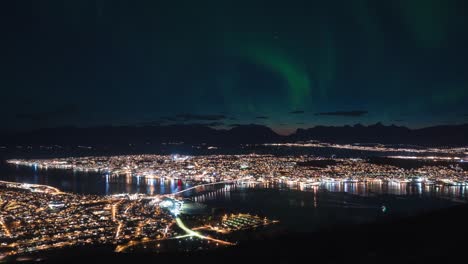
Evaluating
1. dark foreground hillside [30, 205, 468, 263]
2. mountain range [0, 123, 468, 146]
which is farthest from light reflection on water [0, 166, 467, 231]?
mountain range [0, 123, 468, 146]

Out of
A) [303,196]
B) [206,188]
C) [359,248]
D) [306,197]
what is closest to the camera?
[359,248]

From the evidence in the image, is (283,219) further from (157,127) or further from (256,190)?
(157,127)

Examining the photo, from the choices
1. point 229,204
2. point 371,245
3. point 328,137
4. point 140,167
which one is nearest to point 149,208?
point 229,204

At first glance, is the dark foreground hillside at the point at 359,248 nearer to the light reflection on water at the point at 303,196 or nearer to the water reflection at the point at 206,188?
the light reflection on water at the point at 303,196

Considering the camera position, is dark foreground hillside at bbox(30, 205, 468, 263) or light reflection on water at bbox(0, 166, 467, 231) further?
light reflection on water at bbox(0, 166, 467, 231)

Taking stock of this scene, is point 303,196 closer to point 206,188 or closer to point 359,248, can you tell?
point 206,188

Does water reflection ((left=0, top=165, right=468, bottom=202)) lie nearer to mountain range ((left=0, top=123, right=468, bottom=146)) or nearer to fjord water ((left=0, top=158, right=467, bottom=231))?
fjord water ((left=0, top=158, right=467, bottom=231))

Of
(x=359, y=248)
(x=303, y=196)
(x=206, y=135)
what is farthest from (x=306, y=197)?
(x=206, y=135)

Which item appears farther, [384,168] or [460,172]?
[384,168]

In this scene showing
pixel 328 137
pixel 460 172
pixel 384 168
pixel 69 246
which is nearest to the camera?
pixel 69 246
